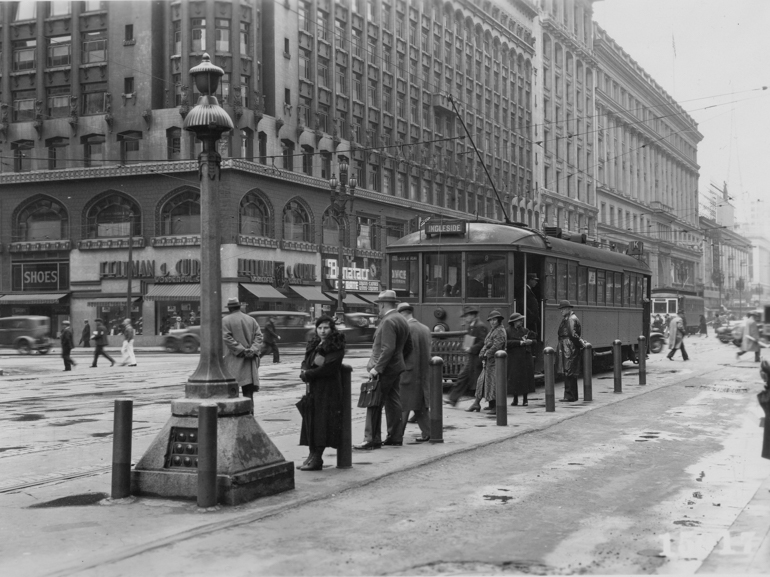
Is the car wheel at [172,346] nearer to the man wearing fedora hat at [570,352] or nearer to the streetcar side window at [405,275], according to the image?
the streetcar side window at [405,275]

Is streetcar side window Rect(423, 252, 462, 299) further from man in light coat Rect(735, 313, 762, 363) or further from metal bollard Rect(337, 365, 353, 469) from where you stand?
man in light coat Rect(735, 313, 762, 363)

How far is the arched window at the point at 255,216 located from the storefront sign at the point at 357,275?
16.4 ft

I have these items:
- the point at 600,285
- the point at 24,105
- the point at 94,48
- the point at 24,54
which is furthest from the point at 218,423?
the point at 24,54

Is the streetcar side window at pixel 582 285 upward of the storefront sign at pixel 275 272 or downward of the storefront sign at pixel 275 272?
downward

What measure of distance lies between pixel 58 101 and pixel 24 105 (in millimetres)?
2018

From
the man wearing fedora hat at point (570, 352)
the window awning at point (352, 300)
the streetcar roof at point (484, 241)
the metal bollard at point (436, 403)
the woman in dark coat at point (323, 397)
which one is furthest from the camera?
the window awning at point (352, 300)

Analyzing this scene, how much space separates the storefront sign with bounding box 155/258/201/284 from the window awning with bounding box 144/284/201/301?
0.82 feet

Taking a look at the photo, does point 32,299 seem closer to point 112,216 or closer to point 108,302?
point 108,302

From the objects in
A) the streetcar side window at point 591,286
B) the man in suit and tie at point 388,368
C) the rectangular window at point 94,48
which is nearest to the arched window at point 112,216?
the rectangular window at point 94,48

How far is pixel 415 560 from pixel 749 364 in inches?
933

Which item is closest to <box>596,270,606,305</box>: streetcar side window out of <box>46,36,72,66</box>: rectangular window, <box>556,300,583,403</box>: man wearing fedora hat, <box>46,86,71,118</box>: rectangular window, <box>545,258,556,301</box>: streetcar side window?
<box>545,258,556,301</box>: streetcar side window

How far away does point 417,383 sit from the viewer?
10328 mm

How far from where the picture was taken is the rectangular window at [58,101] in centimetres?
4612

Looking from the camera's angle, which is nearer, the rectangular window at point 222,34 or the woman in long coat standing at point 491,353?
the woman in long coat standing at point 491,353
